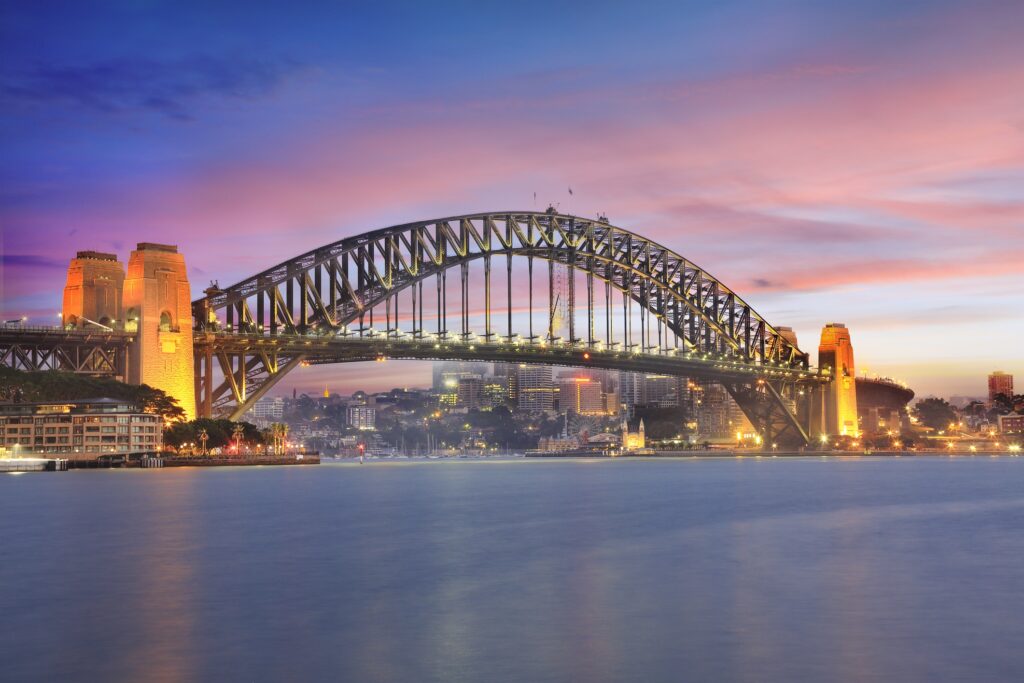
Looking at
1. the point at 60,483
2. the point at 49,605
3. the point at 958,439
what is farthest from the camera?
the point at 958,439

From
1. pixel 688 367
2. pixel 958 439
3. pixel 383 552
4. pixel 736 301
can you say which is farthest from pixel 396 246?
pixel 958 439

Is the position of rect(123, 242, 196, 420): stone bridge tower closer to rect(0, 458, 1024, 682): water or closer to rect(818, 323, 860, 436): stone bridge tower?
rect(0, 458, 1024, 682): water

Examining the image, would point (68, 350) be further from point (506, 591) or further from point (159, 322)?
point (506, 591)

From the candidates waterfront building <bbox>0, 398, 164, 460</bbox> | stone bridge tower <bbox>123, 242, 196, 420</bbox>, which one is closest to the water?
waterfront building <bbox>0, 398, 164, 460</bbox>

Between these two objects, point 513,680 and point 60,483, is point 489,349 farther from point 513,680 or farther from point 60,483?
point 513,680

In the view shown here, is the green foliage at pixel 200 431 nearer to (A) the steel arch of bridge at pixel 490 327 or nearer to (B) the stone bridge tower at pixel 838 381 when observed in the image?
(A) the steel arch of bridge at pixel 490 327

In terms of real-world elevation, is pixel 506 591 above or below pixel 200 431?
below

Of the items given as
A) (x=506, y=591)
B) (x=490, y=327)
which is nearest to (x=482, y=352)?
(x=490, y=327)
